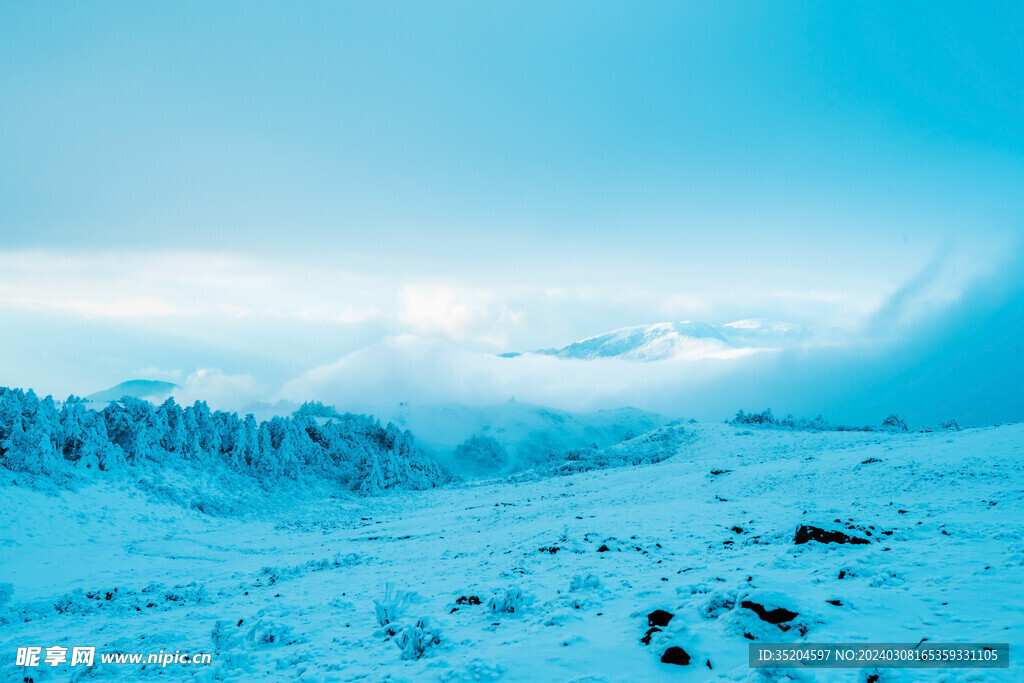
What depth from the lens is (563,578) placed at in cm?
1340

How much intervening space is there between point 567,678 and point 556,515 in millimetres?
16800

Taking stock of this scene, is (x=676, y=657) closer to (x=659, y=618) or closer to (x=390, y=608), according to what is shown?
(x=659, y=618)

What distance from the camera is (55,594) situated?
16.8 metres

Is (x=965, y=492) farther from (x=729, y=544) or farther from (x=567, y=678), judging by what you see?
(x=567, y=678)

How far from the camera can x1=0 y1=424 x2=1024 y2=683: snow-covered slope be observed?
347 inches

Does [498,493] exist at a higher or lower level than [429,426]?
lower

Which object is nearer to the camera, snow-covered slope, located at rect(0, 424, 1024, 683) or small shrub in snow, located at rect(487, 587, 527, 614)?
snow-covered slope, located at rect(0, 424, 1024, 683)

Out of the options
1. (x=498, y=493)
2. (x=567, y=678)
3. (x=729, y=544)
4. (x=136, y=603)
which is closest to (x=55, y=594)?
(x=136, y=603)

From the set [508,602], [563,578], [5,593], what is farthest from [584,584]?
[5,593]

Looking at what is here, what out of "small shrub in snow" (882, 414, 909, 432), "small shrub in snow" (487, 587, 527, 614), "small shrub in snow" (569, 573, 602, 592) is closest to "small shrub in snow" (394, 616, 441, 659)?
"small shrub in snow" (487, 587, 527, 614)

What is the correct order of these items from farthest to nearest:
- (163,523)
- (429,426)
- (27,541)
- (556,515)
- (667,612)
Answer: (429,426)
(163,523)
(556,515)
(27,541)
(667,612)

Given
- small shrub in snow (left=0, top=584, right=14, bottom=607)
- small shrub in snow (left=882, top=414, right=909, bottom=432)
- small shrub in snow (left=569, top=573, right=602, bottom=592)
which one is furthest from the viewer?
small shrub in snow (left=882, top=414, right=909, bottom=432)

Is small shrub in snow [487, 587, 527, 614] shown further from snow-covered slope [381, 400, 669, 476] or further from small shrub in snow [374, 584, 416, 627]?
snow-covered slope [381, 400, 669, 476]

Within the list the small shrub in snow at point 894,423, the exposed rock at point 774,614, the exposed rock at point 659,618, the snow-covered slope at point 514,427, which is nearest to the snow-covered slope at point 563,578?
the exposed rock at point 774,614
